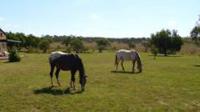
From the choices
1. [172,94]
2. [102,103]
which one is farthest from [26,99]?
[172,94]

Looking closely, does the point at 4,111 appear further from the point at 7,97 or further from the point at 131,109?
the point at 131,109

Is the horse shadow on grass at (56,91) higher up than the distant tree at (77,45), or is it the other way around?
the distant tree at (77,45)

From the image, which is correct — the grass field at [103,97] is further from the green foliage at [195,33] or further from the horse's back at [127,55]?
the green foliage at [195,33]

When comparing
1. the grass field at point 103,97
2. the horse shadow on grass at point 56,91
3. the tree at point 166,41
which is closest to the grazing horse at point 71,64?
the horse shadow on grass at point 56,91

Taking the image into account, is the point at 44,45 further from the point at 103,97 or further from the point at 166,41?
the point at 103,97

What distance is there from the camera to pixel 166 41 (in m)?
78.3

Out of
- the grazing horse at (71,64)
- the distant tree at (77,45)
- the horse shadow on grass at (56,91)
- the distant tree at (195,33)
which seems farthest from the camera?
the distant tree at (77,45)

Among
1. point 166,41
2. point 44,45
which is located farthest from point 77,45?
point 166,41

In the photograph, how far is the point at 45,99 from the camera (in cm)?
1435

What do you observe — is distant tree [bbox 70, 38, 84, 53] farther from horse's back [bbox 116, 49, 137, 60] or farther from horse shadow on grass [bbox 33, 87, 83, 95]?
horse shadow on grass [bbox 33, 87, 83, 95]

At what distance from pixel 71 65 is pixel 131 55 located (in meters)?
12.4

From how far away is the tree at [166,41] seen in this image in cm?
7856

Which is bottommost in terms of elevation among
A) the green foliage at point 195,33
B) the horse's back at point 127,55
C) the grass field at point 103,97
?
the grass field at point 103,97

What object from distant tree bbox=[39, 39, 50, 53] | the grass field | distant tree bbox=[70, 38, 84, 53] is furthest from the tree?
the grass field
